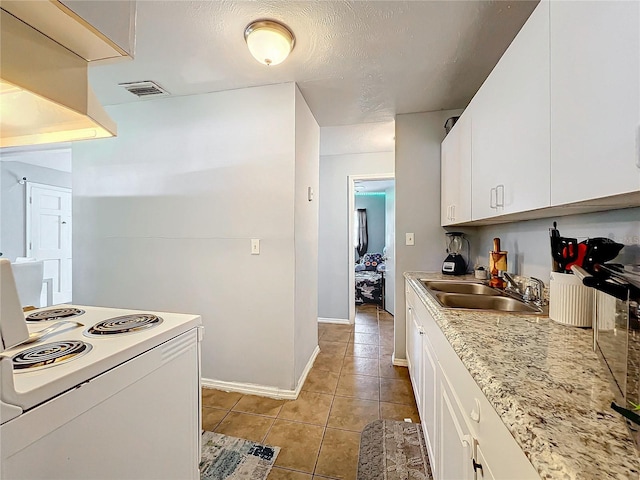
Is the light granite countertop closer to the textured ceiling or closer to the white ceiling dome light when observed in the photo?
the textured ceiling

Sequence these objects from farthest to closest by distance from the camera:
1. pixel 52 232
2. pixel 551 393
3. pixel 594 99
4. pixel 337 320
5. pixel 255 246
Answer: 1. pixel 52 232
2. pixel 337 320
3. pixel 255 246
4. pixel 594 99
5. pixel 551 393

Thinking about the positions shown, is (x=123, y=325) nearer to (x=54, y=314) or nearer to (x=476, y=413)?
(x=54, y=314)

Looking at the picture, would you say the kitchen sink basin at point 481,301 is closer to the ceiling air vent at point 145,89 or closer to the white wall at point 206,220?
the white wall at point 206,220

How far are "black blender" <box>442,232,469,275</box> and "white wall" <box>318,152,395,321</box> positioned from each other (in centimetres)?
162

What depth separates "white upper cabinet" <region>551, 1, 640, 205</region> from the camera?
60 cm

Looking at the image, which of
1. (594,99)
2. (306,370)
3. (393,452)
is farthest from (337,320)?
(594,99)

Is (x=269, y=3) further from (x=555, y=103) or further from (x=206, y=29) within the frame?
(x=555, y=103)

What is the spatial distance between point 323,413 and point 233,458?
0.64 meters

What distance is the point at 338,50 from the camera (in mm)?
1686

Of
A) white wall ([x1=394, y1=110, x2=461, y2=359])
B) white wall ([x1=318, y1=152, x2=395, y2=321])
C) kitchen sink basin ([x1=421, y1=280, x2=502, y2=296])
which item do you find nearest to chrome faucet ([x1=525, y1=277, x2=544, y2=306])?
kitchen sink basin ([x1=421, y1=280, x2=502, y2=296])

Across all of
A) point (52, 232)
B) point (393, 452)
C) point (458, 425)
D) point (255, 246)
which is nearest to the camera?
point (458, 425)

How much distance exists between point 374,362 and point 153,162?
2.76m

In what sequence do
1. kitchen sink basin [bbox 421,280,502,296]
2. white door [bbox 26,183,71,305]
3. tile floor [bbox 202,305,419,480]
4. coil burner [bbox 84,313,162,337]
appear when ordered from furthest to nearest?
white door [bbox 26,183,71,305], kitchen sink basin [bbox 421,280,502,296], tile floor [bbox 202,305,419,480], coil burner [bbox 84,313,162,337]

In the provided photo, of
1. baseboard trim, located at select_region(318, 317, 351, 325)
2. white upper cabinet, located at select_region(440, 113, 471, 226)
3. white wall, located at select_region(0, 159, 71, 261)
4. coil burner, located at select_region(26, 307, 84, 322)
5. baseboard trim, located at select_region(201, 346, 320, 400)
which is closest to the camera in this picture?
coil burner, located at select_region(26, 307, 84, 322)
